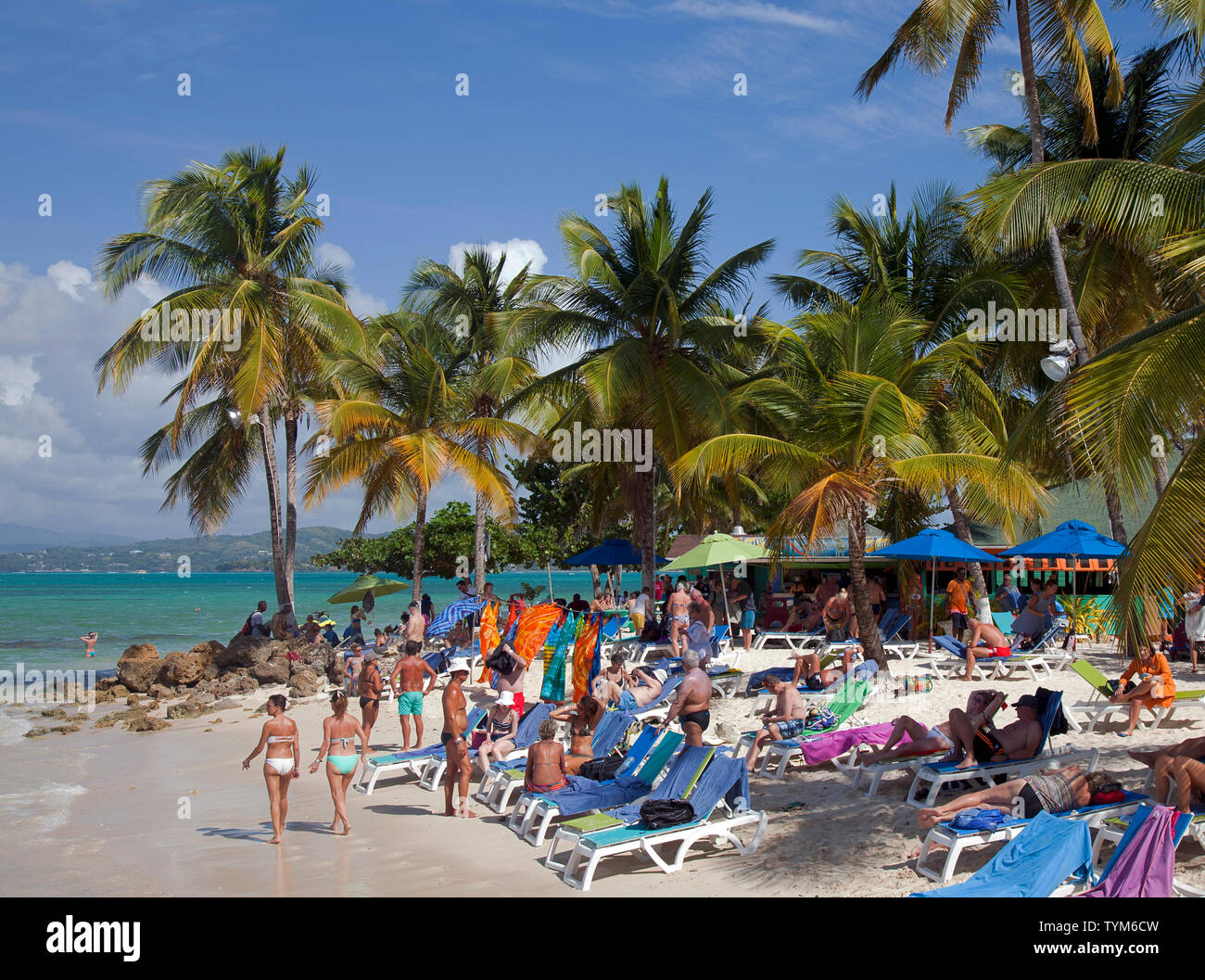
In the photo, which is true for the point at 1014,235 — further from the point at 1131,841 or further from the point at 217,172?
the point at 217,172

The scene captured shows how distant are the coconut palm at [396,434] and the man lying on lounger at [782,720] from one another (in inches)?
400

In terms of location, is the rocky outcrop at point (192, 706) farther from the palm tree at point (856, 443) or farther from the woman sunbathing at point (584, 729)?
the woman sunbathing at point (584, 729)

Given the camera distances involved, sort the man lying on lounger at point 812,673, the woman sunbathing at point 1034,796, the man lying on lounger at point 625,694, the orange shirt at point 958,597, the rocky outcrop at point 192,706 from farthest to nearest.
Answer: the rocky outcrop at point 192,706 < the orange shirt at point 958,597 < the man lying on lounger at point 625,694 < the man lying on lounger at point 812,673 < the woman sunbathing at point 1034,796

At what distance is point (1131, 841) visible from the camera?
540 cm

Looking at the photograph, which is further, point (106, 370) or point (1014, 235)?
point (106, 370)

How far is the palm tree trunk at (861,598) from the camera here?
12633 mm

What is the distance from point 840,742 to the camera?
9.05 meters

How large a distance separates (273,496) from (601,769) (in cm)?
1489

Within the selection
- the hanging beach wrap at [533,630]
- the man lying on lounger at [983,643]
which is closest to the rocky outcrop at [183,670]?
the hanging beach wrap at [533,630]

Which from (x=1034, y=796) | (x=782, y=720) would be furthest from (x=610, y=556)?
(x=1034, y=796)

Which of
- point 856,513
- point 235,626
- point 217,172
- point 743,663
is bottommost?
point 235,626

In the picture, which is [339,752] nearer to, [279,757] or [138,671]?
Answer: [279,757]
